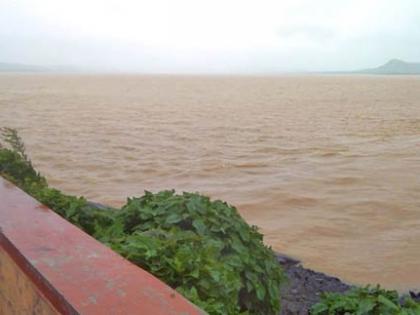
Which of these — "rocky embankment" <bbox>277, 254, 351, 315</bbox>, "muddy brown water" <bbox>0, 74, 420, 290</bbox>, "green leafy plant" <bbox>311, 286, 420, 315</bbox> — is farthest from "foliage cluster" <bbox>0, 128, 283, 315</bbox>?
"muddy brown water" <bbox>0, 74, 420, 290</bbox>

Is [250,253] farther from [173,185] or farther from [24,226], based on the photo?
[173,185]

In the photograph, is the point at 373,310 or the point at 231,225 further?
the point at 373,310

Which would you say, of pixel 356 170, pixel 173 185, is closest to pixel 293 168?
pixel 356 170

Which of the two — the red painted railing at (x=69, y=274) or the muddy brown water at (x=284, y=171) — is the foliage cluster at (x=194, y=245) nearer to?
the red painted railing at (x=69, y=274)

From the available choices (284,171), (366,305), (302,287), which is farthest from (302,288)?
(284,171)

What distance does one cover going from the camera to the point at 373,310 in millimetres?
4023

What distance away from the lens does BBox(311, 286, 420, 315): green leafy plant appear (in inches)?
154

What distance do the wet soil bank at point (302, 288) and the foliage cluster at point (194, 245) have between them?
51.9 inches

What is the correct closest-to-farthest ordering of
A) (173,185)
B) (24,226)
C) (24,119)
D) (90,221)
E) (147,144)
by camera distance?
(24,226)
(90,221)
(173,185)
(147,144)
(24,119)

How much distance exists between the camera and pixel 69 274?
Answer: 1.81 meters

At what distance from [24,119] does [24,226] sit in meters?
24.3

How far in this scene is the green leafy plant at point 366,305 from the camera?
3.90m

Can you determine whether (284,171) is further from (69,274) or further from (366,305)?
(69,274)

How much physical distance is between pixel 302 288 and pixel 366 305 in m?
1.73
